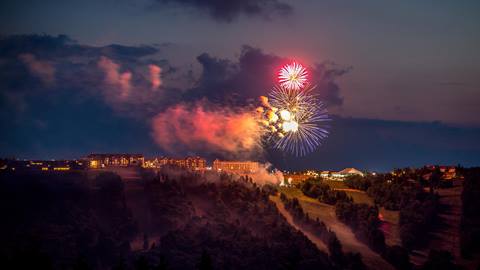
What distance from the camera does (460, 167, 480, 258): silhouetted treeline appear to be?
62594 millimetres

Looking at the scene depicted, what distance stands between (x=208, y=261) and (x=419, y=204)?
3066 centimetres

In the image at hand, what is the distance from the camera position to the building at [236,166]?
62.9m

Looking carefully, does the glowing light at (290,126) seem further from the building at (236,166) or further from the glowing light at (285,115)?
the building at (236,166)

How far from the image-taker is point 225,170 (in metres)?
63.0

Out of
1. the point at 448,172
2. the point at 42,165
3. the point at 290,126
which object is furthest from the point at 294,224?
the point at 448,172

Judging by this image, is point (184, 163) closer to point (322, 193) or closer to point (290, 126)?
point (290, 126)

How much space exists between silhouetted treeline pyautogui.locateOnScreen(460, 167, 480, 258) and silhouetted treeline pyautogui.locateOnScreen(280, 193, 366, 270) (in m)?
11.4

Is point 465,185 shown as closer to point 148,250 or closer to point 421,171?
point 421,171

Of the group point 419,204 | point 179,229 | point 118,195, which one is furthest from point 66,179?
point 419,204

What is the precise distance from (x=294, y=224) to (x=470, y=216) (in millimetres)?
18509

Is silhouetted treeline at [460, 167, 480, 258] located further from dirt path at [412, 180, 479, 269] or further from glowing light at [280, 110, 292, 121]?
glowing light at [280, 110, 292, 121]

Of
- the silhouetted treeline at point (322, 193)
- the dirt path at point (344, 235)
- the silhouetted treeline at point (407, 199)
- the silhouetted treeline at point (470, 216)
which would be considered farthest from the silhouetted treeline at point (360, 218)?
the silhouetted treeline at point (470, 216)

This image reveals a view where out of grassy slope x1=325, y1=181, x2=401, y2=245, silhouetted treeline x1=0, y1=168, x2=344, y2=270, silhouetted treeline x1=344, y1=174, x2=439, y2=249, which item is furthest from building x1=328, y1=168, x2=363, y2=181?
silhouetted treeline x1=0, y1=168, x2=344, y2=270

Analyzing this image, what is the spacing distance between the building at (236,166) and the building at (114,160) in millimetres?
7074
